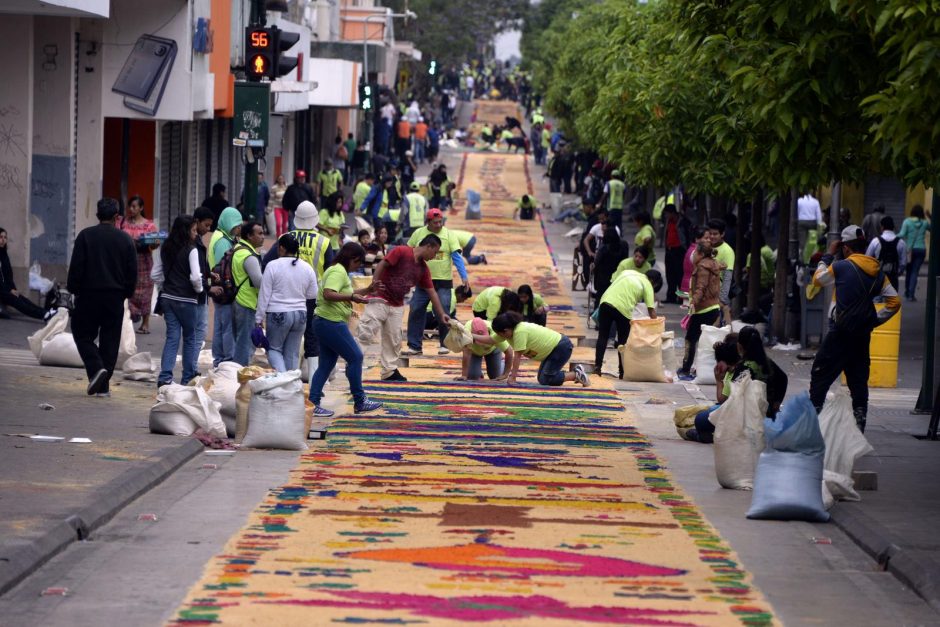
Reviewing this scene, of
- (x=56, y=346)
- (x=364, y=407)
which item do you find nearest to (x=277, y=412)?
(x=364, y=407)

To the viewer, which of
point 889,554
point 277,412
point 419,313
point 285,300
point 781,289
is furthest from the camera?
point 781,289

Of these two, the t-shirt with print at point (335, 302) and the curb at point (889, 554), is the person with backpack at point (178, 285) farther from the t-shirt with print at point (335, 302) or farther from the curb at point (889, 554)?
the curb at point (889, 554)

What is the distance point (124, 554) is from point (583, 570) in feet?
8.39

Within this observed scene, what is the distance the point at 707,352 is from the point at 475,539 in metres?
9.82

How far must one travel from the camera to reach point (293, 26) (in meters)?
41.6

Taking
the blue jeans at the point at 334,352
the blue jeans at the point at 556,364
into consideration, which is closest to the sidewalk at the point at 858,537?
the blue jeans at the point at 556,364

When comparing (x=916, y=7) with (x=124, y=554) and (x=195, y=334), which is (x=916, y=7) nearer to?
(x=124, y=554)

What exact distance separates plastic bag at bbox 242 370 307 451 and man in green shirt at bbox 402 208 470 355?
7.39m

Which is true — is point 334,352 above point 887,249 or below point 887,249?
below

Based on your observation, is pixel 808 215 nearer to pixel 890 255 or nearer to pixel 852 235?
pixel 890 255

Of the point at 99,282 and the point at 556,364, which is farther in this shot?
the point at 556,364

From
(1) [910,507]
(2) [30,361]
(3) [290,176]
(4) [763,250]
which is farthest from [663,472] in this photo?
(3) [290,176]

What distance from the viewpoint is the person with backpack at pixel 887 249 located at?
27.5 meters

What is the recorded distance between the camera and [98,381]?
51.4 feet
